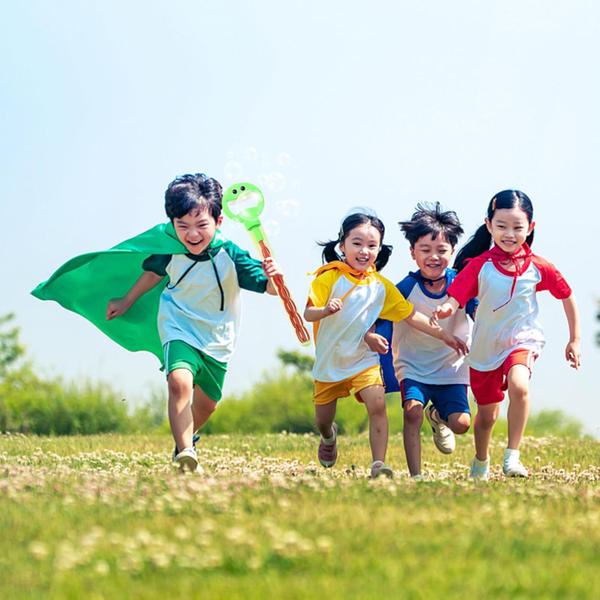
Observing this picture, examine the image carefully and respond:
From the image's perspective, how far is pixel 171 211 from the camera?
422 inches

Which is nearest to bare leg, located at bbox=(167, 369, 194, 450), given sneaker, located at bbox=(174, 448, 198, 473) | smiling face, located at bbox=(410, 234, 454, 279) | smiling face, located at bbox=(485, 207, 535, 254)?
sneaker, located at bbox=(174, 448, 198, 473)

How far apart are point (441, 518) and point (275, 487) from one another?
1.72 metres

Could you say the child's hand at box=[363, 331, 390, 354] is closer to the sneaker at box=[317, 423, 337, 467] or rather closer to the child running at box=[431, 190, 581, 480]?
the child running at box=[431, 190, 581, 480]

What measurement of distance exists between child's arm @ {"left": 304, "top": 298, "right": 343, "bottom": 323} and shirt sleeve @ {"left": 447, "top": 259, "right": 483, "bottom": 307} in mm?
1189

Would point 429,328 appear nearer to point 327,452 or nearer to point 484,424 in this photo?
point 484,424

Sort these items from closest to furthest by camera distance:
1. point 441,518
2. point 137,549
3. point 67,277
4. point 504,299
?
point 137,549, point 441,518, point 504,299, point 67,277

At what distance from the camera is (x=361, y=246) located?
33.9 ft

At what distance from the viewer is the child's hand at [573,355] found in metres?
10.6

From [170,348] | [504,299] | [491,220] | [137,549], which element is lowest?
[137,549]

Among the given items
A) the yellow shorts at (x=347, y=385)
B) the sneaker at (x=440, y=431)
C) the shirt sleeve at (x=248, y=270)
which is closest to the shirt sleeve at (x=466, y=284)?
the yellow shorts at (x=347, y=385)

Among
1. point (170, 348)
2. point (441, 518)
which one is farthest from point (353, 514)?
point (170, 348)

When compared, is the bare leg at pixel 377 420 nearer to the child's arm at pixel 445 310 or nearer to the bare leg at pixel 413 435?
the bare leg at pixel 413 435

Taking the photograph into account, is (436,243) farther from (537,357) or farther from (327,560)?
(327,560)

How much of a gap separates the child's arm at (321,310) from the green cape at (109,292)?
2.04 m
